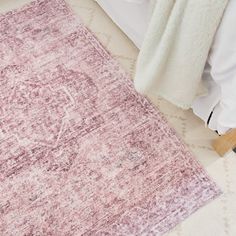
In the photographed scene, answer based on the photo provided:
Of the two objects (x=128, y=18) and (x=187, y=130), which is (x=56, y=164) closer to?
(x=187, y=130)

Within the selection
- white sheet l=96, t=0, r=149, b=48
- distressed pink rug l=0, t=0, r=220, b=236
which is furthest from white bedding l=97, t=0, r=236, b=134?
distressed pink rug l=0, t=0, r=220, b=236

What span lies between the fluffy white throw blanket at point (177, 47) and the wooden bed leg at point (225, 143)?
19 centimetres

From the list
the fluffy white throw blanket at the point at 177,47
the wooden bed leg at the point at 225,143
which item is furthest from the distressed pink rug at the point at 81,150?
the fluffy white throw blanket at the point at 177,47

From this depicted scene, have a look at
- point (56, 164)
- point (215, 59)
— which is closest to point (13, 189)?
point (56, 164)

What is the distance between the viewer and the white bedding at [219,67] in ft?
2.75

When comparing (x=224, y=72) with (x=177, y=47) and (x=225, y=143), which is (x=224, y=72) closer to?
(x=177, y=47)

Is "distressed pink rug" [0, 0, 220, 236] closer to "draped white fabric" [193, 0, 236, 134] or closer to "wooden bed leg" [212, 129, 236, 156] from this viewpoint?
"wooden bed leg" [212, 129, 236, 156]

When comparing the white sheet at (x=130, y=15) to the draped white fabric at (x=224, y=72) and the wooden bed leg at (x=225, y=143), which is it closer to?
the draped white fabric at (x=224, y=72)

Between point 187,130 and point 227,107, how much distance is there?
14.7 inches

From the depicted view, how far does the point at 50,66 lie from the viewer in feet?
4.64

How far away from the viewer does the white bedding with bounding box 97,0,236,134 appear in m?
0.84

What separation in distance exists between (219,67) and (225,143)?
14.7 inches

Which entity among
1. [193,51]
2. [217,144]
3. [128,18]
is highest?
[193,51]

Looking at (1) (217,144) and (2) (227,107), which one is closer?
(2) (227,107)
